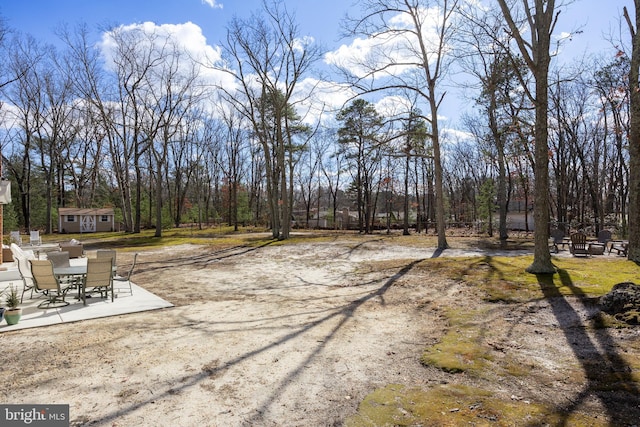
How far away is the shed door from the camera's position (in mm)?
37156

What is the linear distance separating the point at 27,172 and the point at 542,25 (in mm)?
45221

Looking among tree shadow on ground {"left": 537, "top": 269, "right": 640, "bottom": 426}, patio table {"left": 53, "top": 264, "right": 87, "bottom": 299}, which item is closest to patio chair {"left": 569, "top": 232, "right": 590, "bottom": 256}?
tree shadow on ground {"left": 537, "top": 269, "right": 640, "bottom": 426}

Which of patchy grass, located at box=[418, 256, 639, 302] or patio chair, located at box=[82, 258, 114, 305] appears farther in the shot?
patio chair, located at box=[82, 258, 114, 305]

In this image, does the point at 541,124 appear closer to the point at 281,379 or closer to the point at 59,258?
the point at 281,379

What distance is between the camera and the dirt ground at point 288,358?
3.14m

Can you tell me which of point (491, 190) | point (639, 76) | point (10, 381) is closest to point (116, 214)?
point (491, 190)

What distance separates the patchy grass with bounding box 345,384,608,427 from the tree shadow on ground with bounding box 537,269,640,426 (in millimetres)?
146

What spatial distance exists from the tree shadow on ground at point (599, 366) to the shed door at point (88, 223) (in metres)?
42.3

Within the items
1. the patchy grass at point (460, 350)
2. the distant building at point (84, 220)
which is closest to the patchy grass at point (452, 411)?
the patchy grass at point (460, 350)

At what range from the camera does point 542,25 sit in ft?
25.8

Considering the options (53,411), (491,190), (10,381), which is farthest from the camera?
(491,190)

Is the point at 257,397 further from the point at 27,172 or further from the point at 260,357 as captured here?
the point at 27,172

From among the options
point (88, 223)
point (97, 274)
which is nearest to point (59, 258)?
point (97, 274)

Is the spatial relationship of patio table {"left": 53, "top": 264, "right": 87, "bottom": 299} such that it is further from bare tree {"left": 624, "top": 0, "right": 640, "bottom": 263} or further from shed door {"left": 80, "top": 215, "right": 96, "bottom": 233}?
shed door {"left": 80, "top": 215, "right": 96, "bottom": 233}
